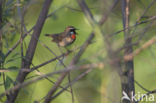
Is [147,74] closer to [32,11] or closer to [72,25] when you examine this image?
[72,25]

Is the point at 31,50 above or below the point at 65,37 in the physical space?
below

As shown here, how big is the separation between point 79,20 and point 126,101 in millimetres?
1383

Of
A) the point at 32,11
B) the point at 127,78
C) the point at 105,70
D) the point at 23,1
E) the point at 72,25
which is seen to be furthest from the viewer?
the point at 72,25

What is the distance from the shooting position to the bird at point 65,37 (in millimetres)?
2299

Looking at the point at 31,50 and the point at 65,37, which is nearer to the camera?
the point at 31,50

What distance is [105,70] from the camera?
2.85ft

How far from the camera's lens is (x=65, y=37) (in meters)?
2.38

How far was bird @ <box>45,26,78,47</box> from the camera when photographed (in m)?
2.30

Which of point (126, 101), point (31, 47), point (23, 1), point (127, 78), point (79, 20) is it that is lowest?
point (126, 101)

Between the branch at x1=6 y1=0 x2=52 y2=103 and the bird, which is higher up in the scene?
the bird

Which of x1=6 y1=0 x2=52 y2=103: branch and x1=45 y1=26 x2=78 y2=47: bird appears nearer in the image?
x1=6 y1=0 x2=52 y2=103: branch

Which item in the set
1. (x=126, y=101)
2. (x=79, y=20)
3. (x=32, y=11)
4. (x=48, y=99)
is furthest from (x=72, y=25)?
(x=48, y=99)

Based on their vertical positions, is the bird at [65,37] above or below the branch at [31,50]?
above

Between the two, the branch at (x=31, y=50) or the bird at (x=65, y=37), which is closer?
the branch at (x=31, y=50)
